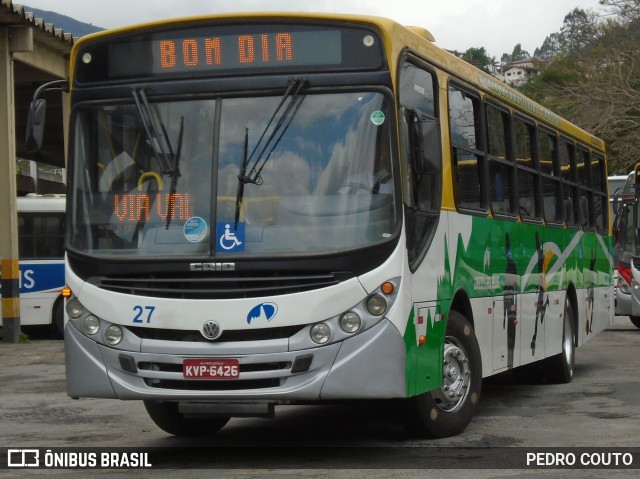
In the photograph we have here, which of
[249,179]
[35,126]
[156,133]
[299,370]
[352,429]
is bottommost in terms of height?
[352,429]

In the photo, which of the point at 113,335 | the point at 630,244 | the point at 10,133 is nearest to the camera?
the point at 113,335

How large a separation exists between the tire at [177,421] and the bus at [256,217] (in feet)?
3.81

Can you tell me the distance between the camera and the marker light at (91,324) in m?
8.87

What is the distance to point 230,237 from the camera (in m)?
8.56

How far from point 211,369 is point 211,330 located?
26 cm

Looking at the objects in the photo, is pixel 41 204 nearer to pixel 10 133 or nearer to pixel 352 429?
pixel 10 133

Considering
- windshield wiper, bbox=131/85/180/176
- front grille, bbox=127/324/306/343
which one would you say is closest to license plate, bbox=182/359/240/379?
front grille, bbox=127/324/306/343

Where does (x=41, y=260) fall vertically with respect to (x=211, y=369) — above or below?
above

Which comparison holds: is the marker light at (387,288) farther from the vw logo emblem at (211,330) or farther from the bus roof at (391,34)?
the bus roof at (391,34)

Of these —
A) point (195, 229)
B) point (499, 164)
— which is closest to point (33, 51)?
point (499, 164)

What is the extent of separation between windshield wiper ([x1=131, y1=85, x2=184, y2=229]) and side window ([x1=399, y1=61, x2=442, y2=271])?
5.18 feet

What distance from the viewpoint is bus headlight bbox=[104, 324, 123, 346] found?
8758mm

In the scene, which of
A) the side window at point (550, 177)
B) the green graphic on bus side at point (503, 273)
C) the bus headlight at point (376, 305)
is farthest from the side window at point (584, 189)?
the bus headlight at point (376, 305)

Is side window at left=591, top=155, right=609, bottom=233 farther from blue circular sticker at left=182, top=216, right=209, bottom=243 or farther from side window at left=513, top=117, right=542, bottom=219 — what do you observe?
blue circular sticker at left=182, top=216, right=209, bottom=243
